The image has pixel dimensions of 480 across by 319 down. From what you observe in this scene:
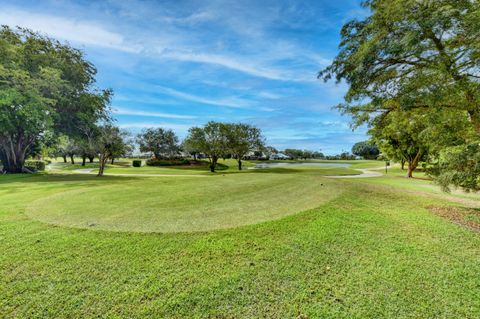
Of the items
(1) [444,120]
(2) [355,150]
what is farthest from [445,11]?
(2) [355,150]

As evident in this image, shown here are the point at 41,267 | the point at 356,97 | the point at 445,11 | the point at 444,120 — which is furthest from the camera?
the point at 356,97

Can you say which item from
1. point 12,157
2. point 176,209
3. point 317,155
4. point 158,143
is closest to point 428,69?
point 176,209

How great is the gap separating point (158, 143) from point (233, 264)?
48917 mm

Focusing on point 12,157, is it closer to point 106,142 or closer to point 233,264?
point 106,142

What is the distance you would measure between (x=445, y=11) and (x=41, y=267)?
386 inches

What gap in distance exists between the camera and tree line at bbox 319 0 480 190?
17.6ft

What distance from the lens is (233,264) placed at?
3213 mm

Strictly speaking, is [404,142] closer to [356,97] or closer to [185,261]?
[356,97]

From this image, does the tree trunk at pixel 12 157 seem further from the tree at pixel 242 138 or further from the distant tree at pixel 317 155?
the distant tree at pixel 317 155

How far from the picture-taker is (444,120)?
7031 mm

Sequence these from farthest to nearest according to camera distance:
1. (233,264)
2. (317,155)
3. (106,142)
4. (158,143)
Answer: (317,155) → (158,143) → (106,142) → (233,264)

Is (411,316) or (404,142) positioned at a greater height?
(404,142)

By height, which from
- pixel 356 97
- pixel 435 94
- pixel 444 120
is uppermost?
pixel 356 97

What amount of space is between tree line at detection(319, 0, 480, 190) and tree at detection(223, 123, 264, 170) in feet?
76.7
